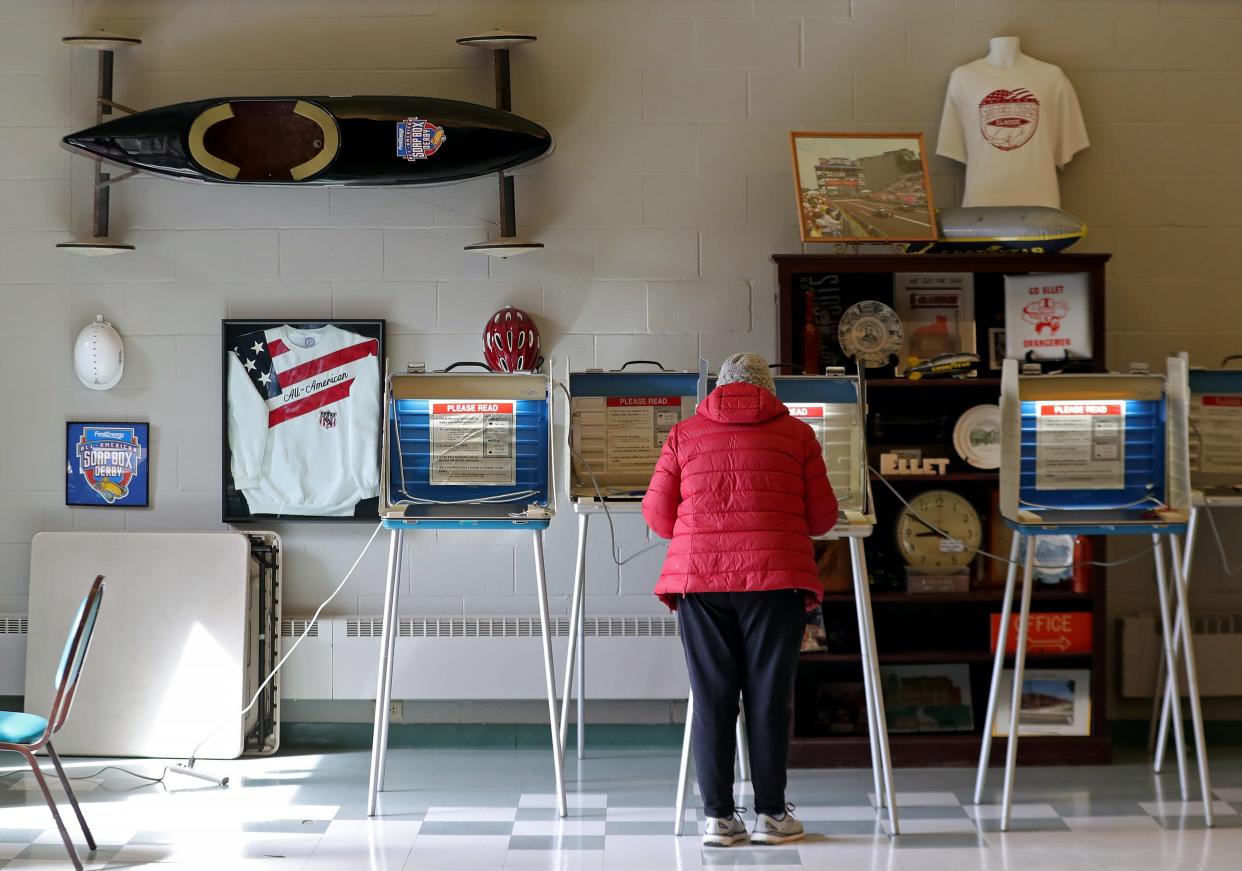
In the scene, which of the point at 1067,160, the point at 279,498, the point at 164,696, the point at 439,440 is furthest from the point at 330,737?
the point at 1067,160

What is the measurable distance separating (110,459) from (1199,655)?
4.13 meters

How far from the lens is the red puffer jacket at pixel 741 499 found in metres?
3.39

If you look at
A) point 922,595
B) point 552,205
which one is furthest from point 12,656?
point 922,595

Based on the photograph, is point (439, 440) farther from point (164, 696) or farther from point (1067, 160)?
point (1067, 160)

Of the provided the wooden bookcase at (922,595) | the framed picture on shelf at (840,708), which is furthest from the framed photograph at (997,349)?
the framed picture on shelf at (840,708)

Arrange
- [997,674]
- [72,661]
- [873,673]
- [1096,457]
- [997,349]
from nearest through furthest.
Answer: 1. [72,661]
2. [873,673]
3. [997,674]
4. [1096,457]
5. [997,349]

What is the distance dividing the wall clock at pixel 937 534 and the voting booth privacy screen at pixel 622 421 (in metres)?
0.92

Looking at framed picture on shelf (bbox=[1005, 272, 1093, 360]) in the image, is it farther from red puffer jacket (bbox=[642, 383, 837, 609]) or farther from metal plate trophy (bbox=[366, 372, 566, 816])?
metal plate trophy (bbox=[366, 372, 566, 816])

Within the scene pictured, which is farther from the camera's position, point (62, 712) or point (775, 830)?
point (775, 830)

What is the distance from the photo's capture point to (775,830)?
357cm

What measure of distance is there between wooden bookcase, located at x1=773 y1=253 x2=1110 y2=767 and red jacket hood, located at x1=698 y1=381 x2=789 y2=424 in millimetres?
765

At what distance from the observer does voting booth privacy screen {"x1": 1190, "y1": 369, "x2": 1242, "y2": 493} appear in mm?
4348

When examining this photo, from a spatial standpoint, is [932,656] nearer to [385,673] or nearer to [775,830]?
[775,830]

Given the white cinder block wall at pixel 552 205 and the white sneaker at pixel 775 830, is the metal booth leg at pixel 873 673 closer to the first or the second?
the white sneaker at pixel 775 830
